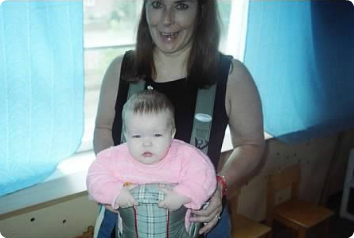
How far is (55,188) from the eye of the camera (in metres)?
1.76

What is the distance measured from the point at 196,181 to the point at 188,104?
0.36m

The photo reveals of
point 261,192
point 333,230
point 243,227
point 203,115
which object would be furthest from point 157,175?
point 333,230

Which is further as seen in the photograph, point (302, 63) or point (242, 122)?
point (302, 63)

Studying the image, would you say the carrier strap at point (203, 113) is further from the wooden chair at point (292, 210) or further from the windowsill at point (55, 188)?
the wooden chair at point (292, 210)

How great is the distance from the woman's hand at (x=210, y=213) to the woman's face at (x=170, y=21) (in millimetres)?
524

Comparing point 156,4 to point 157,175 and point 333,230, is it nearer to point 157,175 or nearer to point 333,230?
point 157,175

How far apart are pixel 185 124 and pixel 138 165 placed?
322 millimetres

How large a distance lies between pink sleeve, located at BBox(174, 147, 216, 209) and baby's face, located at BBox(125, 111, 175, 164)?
3.3 inches

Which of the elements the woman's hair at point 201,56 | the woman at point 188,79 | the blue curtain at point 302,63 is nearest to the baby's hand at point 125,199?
the woman at point 188,79

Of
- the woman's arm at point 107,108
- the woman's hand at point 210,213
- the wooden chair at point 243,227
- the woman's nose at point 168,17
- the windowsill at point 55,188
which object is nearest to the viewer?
the woman's hand at point 210,213

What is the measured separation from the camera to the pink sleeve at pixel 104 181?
3.39 ft

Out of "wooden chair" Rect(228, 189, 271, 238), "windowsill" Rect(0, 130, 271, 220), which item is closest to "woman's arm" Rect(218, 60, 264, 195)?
"windowsill" Rect(0, 130, 271, 220)

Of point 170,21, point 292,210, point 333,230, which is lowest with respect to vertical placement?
point 333,230

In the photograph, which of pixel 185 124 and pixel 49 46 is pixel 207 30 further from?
pixel 49 46
